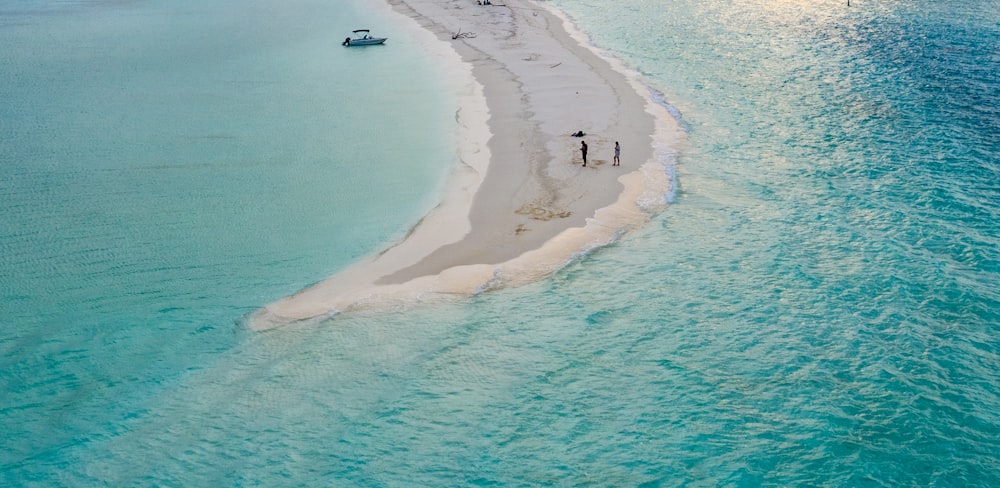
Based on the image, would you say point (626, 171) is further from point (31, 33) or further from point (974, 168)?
point (31, 33)

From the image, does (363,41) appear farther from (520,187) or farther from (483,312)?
(483,312)

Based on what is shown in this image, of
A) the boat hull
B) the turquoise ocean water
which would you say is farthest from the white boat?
the turquoise ocean water

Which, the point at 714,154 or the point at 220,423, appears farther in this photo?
the point at 714,154

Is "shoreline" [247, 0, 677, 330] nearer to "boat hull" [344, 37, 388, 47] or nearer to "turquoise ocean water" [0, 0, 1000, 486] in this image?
"turquoise ocean water" [0, 0, 1000, 486]

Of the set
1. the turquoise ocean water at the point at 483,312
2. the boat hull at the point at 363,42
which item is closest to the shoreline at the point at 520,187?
the turquoise ocean water at the point at 483,312

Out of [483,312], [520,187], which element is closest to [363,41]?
[520,187]

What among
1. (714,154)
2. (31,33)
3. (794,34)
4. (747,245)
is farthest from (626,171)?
(31,33)

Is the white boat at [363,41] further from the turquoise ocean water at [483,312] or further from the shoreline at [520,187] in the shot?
the turquoise ocean water at [483,312]
